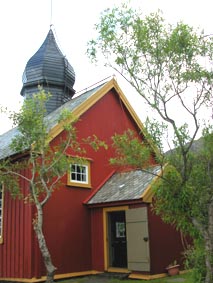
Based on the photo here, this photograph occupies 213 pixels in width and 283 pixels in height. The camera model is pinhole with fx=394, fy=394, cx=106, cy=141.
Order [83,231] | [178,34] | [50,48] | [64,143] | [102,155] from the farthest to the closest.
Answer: [50,48] → [102,155] → [83,231] → [64,143] → [178,34]

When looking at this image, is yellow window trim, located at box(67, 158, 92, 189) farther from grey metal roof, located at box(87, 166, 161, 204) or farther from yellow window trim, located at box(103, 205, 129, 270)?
yellow window trim, located at box(103, 205, 129, 270)

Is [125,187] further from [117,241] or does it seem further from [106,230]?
[117,241]

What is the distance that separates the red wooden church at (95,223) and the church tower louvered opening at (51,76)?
2.93 metres

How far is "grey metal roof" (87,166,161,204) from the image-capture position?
41.0 feet

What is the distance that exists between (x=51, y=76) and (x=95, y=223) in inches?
297

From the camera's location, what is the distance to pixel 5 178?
1053 cm

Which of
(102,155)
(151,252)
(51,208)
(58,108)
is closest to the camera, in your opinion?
(151,252)

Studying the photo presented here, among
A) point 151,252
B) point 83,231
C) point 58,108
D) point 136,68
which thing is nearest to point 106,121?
point 58,108

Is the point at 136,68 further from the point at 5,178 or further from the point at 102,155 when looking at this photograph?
the point at 102,155

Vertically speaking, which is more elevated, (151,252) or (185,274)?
(151,252)

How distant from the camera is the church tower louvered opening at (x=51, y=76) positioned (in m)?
17.8

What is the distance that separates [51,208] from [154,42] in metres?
6.78

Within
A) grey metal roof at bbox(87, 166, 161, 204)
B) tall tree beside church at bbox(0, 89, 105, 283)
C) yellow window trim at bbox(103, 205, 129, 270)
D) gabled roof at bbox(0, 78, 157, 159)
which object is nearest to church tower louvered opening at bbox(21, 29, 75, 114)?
gabled roof at bbox(0, 78, 157, 159)

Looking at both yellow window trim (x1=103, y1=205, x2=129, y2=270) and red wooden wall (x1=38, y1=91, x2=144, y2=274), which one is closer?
red wooden wall (x1=38, y1=91, x2=144, y2=274)
